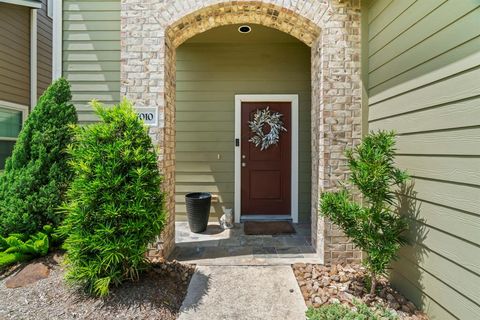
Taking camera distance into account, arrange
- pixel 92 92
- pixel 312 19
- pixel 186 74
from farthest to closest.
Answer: pixel 186 74 < pixel 92 92 < pixel 312 19

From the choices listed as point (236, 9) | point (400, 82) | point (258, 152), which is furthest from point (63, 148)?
point (400, 82)

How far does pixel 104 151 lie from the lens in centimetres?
Answer: 219

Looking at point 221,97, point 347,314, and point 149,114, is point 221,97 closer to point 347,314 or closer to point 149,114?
point 149,114

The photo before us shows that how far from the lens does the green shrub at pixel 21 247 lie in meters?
2.45

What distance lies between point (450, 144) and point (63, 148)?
131 inches

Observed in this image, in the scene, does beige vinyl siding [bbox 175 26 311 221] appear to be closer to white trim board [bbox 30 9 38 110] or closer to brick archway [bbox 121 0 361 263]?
brick archway [bbox 121 0 361 263]

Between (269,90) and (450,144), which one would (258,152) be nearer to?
(269,90)

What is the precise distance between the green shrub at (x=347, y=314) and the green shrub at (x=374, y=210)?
0.94ft

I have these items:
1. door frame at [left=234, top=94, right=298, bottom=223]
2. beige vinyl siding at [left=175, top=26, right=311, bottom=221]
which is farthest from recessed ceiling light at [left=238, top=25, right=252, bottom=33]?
door frame at [left=234, top=94, right=298, bottom=223]

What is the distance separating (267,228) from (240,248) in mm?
871

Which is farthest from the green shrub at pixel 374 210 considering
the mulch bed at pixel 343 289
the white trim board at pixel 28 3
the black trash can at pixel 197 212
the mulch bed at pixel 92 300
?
the white trim board at pixel 28 3

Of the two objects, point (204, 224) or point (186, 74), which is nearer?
point (204, 224)

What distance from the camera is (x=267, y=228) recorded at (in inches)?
157

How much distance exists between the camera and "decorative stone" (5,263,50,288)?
2289mm
